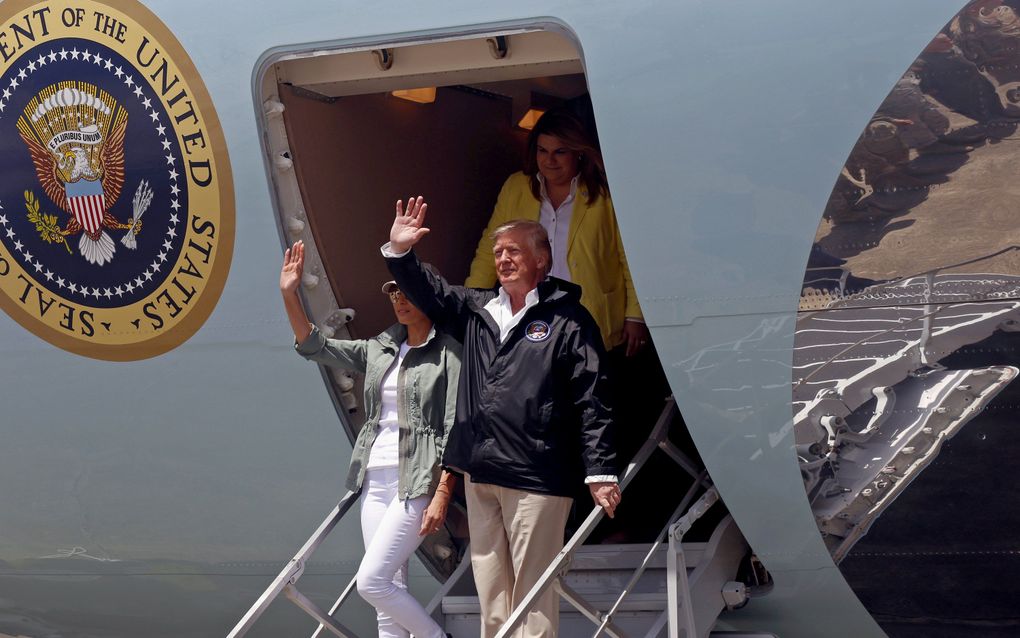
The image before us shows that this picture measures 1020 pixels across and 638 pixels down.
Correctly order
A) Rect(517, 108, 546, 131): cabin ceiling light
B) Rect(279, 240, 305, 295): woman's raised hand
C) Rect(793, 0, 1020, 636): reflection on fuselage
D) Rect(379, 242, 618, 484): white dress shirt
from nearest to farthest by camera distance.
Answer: Rect(793, 0, 1020, 636): reflection on fuselage
Rect(379, 242, 618, 484): white dress shirt
Rect(279, 240, 305, 295): woman's raised hand
Rect(517, 108, 546, 131): cabin ceiling light

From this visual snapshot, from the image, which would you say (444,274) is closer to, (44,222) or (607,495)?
(44,222)

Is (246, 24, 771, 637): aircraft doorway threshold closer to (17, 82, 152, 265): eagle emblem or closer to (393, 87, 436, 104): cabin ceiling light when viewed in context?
(393, 87, 436, 104): cabin ceiling light

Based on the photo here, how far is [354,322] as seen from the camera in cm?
490

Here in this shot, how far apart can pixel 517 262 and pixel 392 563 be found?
1.09 metres

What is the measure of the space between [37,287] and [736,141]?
275 centimetres

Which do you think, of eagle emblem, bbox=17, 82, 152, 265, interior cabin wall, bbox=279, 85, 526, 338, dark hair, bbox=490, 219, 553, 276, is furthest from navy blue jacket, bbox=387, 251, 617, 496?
eagle emblem, bbox=17, 82, 152, 265

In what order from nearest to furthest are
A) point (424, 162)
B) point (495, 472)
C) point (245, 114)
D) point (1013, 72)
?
point (1013, 72) → point (495, 472) → point (245, 114) → point (424, 162)

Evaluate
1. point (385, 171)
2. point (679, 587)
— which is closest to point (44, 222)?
point (385, 171)

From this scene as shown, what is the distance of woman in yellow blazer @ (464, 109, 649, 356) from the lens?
4.61 metres

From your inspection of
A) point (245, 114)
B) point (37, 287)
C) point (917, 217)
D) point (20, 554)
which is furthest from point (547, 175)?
point (20, 554)

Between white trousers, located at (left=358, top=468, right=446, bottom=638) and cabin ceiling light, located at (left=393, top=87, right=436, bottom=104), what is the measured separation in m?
1.86

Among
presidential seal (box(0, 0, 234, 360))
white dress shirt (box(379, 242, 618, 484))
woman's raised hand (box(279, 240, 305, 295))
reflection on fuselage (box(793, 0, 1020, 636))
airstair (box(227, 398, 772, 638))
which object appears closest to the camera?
reflection on fuselage (box(793, 0, 1020, 636))

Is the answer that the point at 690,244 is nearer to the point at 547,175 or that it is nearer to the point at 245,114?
the point at 547,175

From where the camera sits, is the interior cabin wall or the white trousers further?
the interior cabin wall
